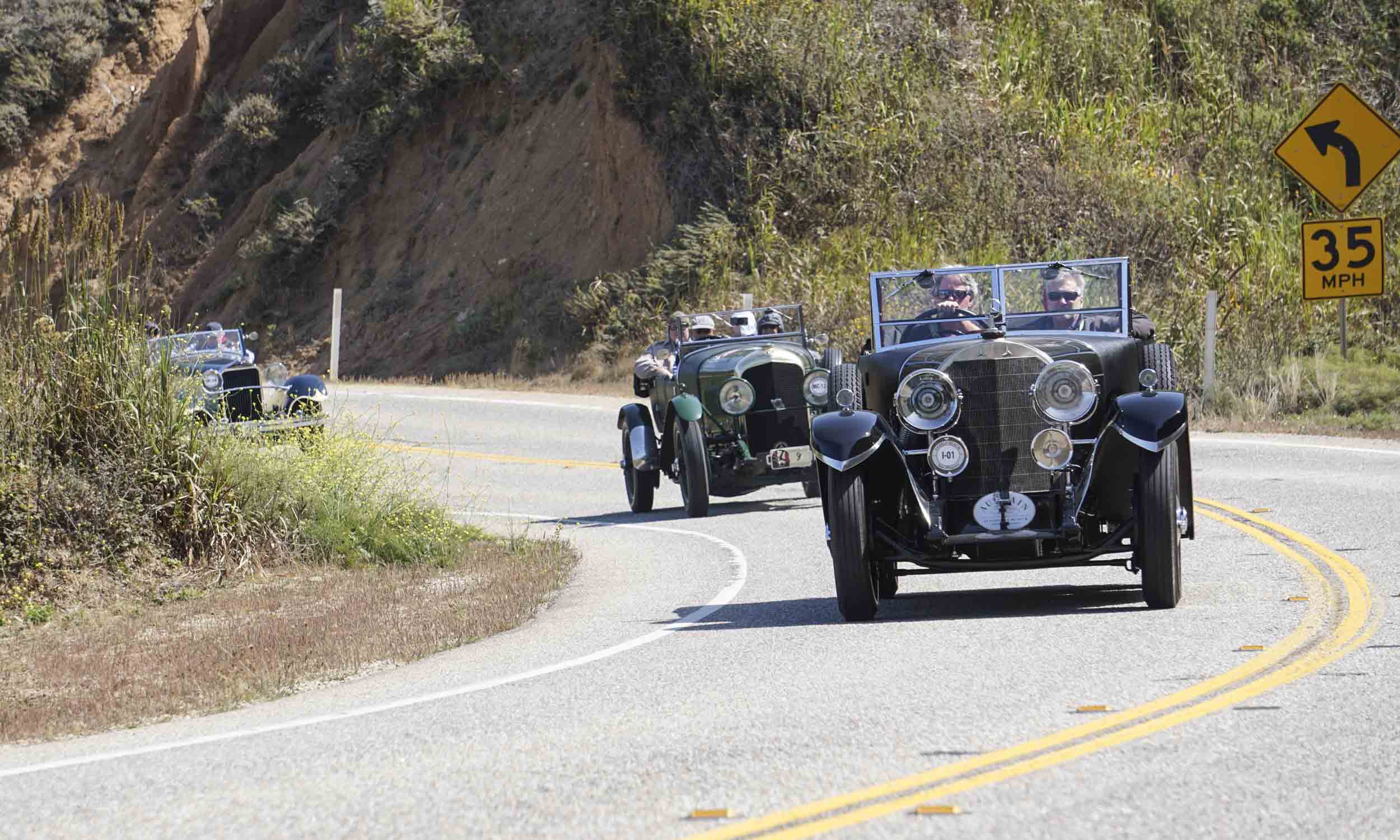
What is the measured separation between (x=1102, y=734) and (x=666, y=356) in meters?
11.5

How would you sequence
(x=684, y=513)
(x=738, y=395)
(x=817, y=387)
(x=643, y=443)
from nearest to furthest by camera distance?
(x=817, y=387), (x=738, y=395), (x=643, y=443), (x=684, y=513)

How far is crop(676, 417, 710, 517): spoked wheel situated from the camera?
16.3 metres

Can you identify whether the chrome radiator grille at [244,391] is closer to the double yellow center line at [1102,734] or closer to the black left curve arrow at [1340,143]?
the black left curve arrow at [1340,143]

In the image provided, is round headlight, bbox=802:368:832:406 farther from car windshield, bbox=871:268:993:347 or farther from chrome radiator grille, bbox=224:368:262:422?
chrome radiator grille, bbox=224:368:262:422

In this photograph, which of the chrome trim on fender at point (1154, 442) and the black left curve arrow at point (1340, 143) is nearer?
the chrome trim on fender at point (1154, 442)

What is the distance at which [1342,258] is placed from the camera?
21.2 meters

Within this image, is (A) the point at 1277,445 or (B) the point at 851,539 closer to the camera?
(B) the point at 851,539

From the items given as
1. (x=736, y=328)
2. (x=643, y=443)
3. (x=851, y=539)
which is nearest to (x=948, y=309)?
(x=851, y=539)

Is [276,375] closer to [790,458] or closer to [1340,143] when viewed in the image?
[790,458]

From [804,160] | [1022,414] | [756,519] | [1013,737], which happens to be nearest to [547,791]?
[1013,737]

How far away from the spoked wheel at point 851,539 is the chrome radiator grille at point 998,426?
590 mm

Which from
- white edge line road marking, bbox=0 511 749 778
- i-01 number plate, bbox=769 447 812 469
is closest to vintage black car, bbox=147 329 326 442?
i-01 number plate, bbox=769 447 812 469

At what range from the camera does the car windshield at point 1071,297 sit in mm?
11289

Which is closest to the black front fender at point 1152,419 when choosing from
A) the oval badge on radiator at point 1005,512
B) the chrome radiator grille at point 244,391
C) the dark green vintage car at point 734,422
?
the oval badge on radiator at point 1005,512
